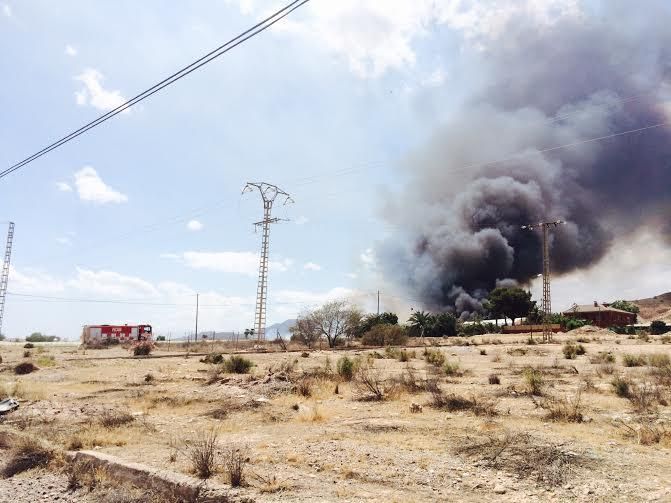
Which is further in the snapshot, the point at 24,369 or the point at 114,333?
the point at 114,333

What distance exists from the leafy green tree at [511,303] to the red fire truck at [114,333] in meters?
64.8

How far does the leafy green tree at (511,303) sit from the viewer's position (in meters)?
97.1

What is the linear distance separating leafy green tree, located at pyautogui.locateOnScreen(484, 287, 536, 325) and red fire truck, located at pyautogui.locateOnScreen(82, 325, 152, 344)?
Result: 64794mm

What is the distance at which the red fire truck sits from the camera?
7300 cm

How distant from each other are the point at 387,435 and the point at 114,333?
241 ft

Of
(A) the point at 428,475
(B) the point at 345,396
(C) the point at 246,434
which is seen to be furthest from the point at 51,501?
(B) the point at 345,396

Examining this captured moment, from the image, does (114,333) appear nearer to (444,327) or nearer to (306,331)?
(306,331)

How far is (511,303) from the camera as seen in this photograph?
97.6m

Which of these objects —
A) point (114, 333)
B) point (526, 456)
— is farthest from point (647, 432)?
point (114, 333)

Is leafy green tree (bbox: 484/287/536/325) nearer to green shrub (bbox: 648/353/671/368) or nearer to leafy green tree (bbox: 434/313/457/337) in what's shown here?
leafy green tree (bbox: 434/313/457/337)

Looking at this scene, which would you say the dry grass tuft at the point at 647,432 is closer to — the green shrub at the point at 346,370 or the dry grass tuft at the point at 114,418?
the dry grass tuft at the point at 114,418


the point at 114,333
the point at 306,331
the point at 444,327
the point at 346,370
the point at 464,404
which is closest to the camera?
the point at 464,404

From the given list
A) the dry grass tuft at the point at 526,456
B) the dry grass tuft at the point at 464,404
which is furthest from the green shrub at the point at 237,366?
the dry grass tuft at the point at 526,456

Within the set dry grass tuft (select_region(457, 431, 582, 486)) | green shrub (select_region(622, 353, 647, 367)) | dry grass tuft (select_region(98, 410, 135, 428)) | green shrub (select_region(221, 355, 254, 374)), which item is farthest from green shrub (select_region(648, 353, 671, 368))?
dry grass tuft (select_region(98, 410, 135, 428))
